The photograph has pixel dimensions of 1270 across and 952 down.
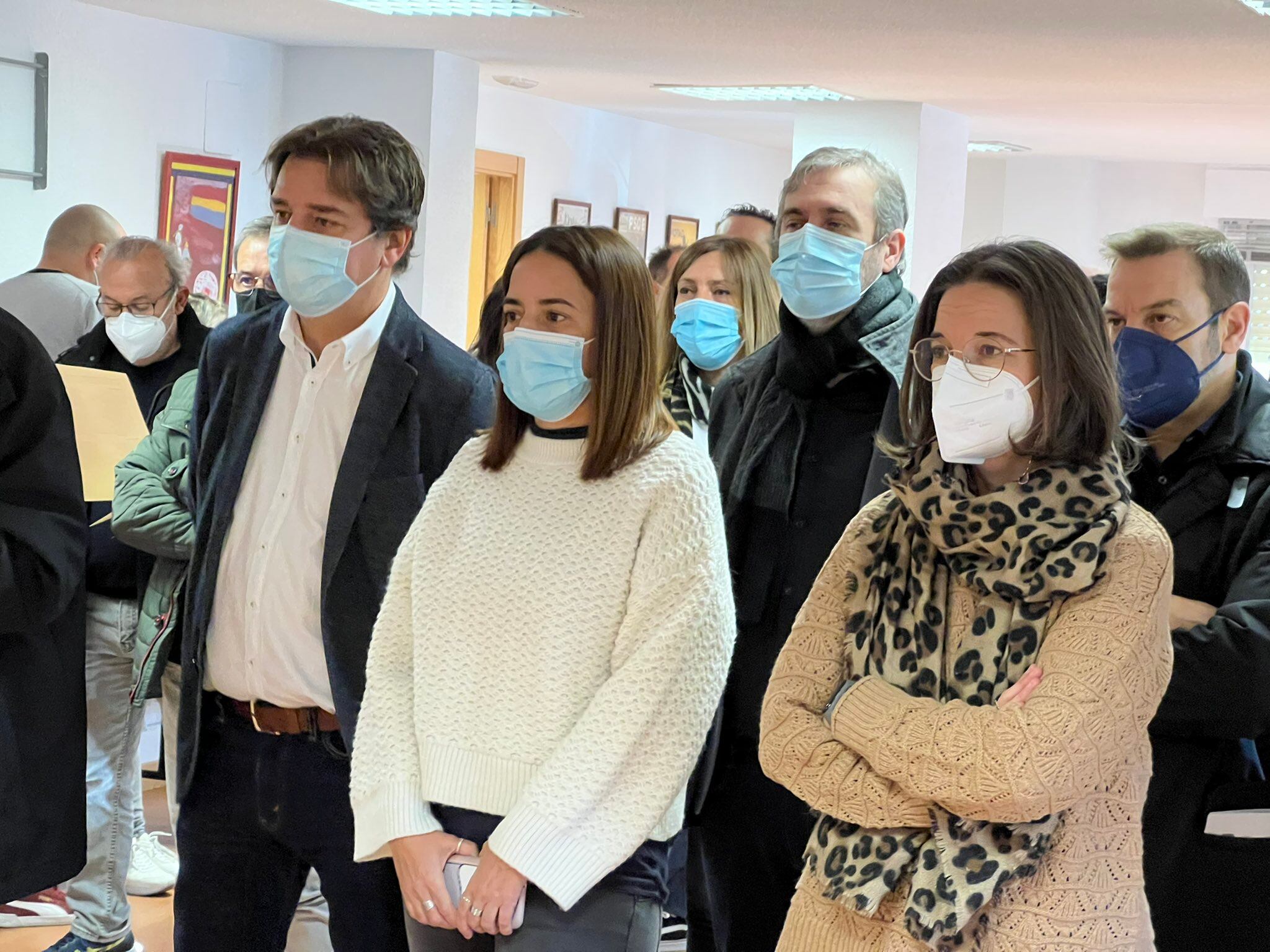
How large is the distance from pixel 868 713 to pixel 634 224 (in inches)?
367

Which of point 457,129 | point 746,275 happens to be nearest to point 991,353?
point 746,275

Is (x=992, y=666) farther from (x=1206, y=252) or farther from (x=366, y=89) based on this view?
(x=366, y=89)

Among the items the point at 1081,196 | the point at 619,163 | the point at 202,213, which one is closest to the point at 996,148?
the point at 1081,196

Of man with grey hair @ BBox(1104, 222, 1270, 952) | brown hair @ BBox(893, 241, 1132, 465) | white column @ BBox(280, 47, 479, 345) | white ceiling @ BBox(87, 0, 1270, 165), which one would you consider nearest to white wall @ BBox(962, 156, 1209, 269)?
white ceiling @ BBox(87, 0, 1270, 165)

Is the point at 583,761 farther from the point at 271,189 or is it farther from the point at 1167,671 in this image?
the point at 271,189

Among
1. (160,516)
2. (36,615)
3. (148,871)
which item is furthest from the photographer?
(148,871)

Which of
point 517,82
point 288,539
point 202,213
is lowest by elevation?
point 288,539

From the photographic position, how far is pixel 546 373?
6.23 feet

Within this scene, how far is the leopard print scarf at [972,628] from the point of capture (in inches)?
59.6

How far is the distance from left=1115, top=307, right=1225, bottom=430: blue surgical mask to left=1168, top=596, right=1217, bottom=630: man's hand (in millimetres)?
340

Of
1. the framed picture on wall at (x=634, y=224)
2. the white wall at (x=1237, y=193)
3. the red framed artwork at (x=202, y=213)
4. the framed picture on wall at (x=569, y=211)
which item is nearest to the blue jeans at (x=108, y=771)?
the red framed artwork at (x=202, y=213)

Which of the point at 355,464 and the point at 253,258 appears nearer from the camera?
the point at 355,464

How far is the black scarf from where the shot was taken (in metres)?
2.22

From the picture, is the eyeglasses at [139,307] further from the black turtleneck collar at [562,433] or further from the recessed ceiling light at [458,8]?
the recessed ceiling light at [458,8]
